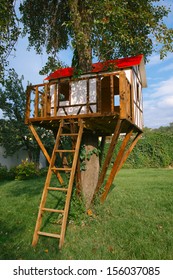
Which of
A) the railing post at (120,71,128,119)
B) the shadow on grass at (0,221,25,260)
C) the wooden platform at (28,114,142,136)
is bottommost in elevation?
the shadow on grass at (0,221,25,260)

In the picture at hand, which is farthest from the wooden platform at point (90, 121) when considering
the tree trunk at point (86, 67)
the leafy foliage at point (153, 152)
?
the leafy foliage at point (153, 152)

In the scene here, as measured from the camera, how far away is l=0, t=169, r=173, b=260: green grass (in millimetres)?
5359

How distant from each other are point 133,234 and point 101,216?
4.86 feet

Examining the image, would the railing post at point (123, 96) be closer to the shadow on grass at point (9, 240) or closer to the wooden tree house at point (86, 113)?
the wooden tree house at point (86, 113)

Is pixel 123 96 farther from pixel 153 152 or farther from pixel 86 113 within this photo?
pixel 153 152

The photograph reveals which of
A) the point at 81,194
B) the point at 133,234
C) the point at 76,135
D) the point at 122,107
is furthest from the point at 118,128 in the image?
the point at 133,234

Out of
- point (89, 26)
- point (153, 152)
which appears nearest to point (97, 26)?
point (89, 26)

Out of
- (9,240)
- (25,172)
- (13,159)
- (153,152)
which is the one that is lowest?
(9,240)

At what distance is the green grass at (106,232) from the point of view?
17.6 ft

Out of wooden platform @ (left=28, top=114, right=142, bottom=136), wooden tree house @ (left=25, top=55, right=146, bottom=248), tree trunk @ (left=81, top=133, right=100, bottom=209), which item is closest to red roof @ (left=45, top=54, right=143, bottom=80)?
wooden tree house @ (left=25, top=55, right=146, bottom=248)

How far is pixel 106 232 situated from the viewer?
6.47 meters

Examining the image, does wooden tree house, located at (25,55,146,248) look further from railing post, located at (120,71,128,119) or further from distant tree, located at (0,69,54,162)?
distant tree, located at (0,69,54,162)

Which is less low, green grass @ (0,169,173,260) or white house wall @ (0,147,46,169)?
white house wall @ (0,147,46,169)
